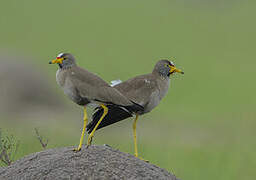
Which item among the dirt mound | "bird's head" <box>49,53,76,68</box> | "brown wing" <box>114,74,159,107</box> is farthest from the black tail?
"bird's head" <box>49,53,76,68</box>

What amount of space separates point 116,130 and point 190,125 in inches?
164

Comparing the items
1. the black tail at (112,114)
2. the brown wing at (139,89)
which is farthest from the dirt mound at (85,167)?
the brown wing at (139,89)

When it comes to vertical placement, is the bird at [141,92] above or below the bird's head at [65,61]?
below

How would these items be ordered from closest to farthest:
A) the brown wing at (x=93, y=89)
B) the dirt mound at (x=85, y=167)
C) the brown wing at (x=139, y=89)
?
1. the dirt mound at (x=85, y=167)
2. the brown wing at (x=93, y=89)
3. the brown wing at (x=139, y=89)

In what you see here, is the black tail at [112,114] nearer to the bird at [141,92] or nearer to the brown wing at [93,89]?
the bird at [141,92]

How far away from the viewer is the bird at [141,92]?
22.7ft

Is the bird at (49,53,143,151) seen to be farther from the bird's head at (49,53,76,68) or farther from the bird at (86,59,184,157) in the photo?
the bird at (86,59,184,157)

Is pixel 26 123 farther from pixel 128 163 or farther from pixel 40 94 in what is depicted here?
pixel 128 163

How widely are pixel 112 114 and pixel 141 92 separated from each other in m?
0.53

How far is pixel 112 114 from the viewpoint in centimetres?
693

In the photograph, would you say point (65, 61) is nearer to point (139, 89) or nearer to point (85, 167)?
point (139, 89)

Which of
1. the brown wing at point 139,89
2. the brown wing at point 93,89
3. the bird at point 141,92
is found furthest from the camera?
the brown wing at point 139,89

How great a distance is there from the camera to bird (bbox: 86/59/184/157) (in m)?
6.91

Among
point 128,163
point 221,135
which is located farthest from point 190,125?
point 128,163
